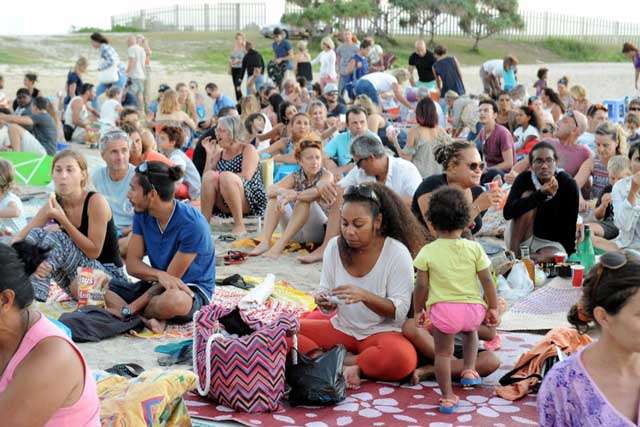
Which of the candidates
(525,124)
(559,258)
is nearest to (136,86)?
(525,124)

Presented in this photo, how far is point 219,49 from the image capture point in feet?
130

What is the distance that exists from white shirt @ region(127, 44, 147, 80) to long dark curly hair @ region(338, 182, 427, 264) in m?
14.9

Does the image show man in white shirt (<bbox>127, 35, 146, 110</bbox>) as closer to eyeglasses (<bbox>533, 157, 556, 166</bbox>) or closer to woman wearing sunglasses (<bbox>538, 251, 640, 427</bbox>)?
eyeglasses (<bbox>533, 157, 556, 166</bbox>)

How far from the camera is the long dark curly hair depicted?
5457 mm

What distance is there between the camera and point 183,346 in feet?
19.5

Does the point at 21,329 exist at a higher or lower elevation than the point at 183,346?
higher

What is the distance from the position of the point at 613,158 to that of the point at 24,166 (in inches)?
268

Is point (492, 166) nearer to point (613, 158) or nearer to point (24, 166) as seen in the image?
point (613, 158)

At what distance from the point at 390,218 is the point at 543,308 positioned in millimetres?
2027

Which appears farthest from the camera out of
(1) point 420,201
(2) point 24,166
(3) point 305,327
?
(2) point 24,166

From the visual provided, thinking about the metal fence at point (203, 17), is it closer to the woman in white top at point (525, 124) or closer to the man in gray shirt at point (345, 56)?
the man in gray shirt at point (345, 56)

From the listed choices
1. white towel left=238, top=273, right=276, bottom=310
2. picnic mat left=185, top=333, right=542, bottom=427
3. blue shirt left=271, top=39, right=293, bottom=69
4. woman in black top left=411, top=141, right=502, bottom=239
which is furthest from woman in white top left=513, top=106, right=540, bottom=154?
blue shirt left=271, top=39, right=293, bottom=69

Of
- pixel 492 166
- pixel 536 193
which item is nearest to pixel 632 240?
pixel 536 193

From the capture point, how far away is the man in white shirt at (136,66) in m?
19.7
